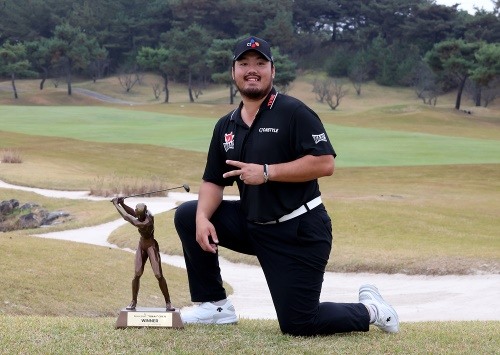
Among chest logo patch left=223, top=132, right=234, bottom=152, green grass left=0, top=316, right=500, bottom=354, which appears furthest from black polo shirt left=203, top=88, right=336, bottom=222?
green grass left=0, top=316, right=500, bottom=354

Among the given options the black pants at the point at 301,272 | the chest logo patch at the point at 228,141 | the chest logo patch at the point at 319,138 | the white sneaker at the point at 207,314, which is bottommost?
the white sneaker at the point at 207,314

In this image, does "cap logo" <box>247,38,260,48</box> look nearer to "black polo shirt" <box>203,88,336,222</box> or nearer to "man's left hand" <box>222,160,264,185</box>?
"black polo shirt" <box>203,88,336,222</box>

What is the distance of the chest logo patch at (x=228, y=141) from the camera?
21.1ft

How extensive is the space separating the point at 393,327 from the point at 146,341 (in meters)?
2.03

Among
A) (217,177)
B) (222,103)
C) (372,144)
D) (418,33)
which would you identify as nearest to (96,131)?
(372,144)

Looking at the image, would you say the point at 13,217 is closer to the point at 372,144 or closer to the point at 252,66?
the point at 252,66

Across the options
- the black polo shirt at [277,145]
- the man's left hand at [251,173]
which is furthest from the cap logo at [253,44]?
the man's left hand at [251,173]

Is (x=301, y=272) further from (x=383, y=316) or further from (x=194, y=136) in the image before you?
(x=194, y=136)

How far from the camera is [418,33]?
10369 centimetres

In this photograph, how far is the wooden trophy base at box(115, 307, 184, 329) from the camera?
6238 mm

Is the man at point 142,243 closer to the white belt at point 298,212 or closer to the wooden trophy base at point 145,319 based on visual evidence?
the wooden trophy base at point 145,319

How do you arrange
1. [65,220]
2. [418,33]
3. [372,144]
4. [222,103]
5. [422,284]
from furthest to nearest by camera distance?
[418,33], [222,103], [372,144], [65,220], [422,284]

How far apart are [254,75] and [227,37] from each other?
339ft

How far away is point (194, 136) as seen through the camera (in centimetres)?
5241
